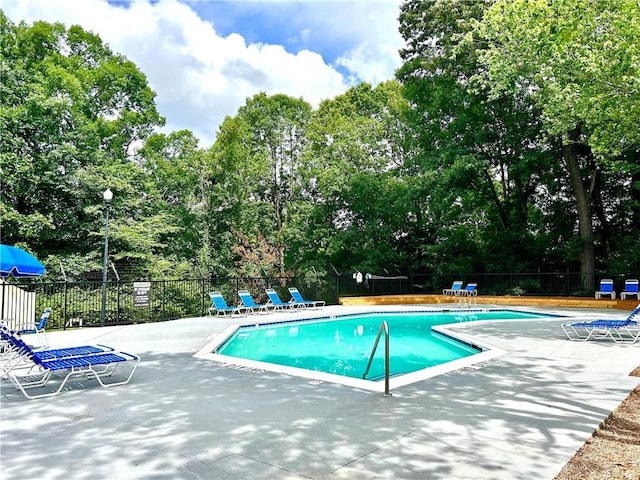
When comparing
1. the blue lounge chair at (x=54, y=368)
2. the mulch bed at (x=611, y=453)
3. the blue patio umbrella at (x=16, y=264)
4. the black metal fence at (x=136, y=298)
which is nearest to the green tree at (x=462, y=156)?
the black metal fence at (x=136, y=298)

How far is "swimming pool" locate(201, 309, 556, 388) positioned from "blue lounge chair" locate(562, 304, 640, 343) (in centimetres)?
243

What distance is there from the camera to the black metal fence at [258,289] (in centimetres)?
1574

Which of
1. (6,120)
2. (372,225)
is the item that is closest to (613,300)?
(372,225)

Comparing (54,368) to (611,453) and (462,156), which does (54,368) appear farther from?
(462,156)

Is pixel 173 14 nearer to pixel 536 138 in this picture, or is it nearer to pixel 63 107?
pixel 63 107

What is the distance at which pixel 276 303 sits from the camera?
1656cm

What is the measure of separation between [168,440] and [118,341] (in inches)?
249

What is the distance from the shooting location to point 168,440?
3.72 m

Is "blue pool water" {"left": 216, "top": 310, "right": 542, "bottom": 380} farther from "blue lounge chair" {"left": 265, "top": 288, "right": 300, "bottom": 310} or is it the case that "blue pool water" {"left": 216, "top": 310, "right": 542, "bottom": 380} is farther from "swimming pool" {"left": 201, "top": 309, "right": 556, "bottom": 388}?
"blue lounge chair" {"left": 265, "top": 288, "right": 300, "bottom": 310}

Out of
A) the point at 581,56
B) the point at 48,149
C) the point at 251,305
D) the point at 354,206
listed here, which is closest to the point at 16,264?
the point at 251,305

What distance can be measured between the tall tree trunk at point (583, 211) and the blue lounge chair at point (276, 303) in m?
13.3

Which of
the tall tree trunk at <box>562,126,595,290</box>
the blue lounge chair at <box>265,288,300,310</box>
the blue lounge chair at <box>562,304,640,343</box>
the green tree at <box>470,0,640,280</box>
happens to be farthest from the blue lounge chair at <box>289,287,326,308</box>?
the tall tree trunk at <box>562,126,595,290</box>

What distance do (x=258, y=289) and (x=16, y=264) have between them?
16.2m

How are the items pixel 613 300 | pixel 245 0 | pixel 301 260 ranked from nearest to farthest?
pixel 245 0 < pixel 613 300 < pixel 301 260
